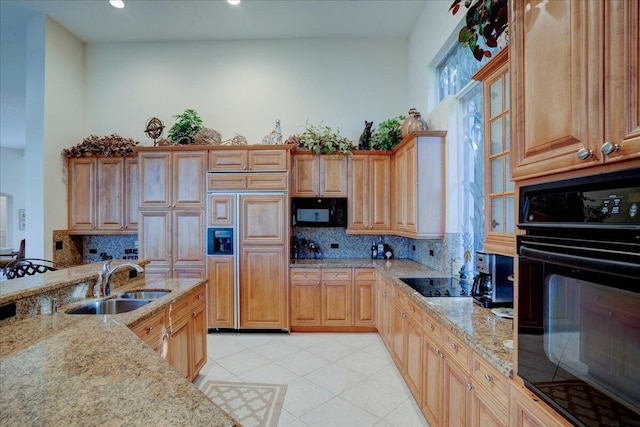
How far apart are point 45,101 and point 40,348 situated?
4.13 meters

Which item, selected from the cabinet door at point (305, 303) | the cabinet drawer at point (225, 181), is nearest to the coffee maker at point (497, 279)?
the cabinet door at point (305, 303)

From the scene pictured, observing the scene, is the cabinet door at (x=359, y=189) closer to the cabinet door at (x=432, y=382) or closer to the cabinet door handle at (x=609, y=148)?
the cabinet door at (x=432, y=382)

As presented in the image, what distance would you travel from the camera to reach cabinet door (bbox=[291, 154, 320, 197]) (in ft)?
13.7

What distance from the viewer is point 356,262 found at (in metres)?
4.09

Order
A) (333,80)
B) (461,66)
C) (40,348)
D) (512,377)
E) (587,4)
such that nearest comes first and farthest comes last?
1. (587,4)
2. (512,377)
3. (40,348)
4. (461,66)
5. (333,80)

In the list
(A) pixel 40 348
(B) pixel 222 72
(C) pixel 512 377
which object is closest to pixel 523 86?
(C) pixel 512 377

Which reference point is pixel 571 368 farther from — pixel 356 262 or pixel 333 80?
pixel 333 80

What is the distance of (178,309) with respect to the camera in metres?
A: 2.35

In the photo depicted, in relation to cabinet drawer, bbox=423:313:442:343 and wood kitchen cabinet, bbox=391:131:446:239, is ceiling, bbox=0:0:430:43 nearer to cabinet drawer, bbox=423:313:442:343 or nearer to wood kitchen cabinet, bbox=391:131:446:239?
wood kitchen cabinet, bbox=391:131:446:239

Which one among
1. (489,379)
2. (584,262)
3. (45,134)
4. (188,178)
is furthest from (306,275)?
(45,134)

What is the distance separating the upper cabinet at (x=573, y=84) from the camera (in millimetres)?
734

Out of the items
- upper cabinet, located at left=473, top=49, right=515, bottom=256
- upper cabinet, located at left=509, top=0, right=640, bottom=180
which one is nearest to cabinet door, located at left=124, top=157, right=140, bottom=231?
upper cabinet, located at left=473, top=49, right=515, bottom=256

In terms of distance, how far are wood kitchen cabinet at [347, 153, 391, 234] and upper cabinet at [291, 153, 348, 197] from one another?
16 centimetres

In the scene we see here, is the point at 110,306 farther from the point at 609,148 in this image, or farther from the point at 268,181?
the point at 609,148
